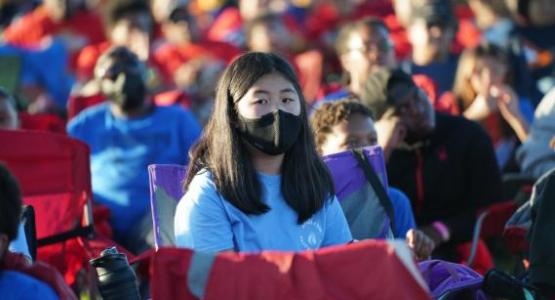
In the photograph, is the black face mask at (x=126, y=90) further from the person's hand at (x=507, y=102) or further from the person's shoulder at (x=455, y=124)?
the person's hand at (x=507, y=102)

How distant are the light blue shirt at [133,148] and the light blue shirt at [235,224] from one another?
10.2ft

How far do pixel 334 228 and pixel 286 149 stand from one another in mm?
404

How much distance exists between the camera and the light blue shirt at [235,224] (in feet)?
18.5

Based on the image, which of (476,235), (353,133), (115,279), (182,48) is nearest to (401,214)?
(353,133)

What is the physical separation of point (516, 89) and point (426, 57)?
0.88 metres

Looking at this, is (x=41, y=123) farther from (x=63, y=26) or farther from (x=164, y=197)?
(x=63, y=26)

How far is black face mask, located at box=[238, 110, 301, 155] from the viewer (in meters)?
5.72

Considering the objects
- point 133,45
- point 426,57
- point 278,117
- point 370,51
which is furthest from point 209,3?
point 278,117

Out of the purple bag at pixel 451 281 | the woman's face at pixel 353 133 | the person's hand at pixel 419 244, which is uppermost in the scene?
the woman's face at pixel 353 133

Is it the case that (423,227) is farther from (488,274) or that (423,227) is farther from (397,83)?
(488,274)

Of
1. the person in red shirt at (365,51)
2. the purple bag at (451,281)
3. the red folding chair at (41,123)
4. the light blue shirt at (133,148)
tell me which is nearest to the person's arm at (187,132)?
the light blue shirt at (133,148)

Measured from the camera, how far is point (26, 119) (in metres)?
9.26

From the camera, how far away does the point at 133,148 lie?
9.02 metres

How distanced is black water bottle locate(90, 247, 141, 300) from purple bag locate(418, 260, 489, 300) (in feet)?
3.84
